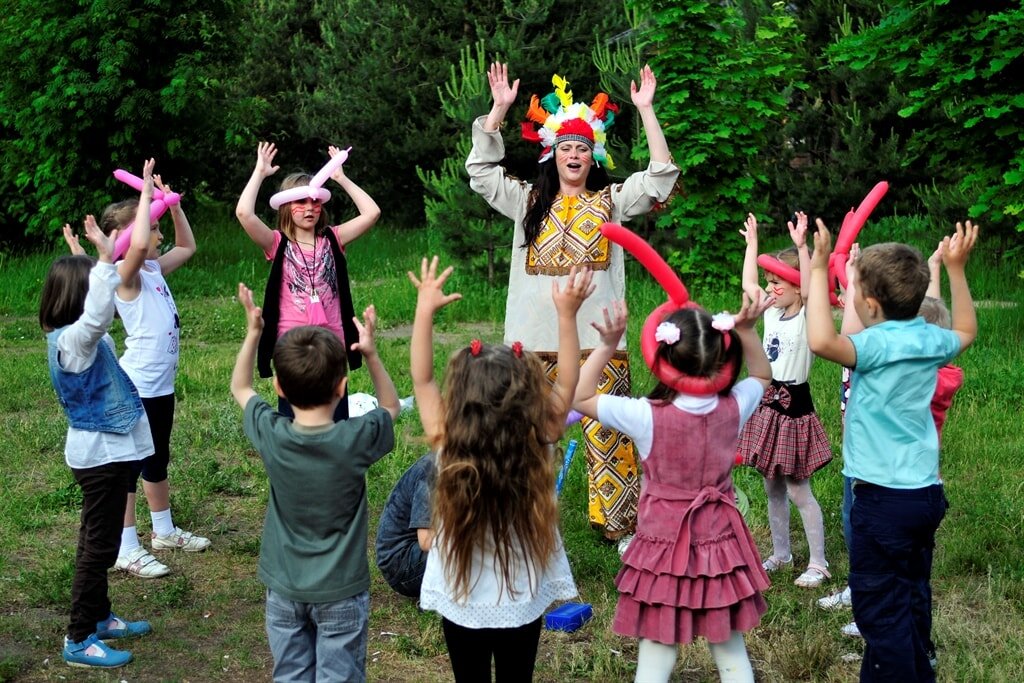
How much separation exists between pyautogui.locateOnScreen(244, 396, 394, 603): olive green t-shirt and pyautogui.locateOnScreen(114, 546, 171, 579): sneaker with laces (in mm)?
2046

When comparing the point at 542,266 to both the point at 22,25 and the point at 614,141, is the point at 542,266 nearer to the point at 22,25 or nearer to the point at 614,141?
the point at 614,141

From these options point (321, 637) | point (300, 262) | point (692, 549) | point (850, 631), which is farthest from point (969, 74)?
point (321, 637)

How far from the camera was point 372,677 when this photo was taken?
421 centimetres

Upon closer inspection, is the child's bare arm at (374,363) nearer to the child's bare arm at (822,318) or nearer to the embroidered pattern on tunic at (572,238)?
the child's bare arm at (822,318)

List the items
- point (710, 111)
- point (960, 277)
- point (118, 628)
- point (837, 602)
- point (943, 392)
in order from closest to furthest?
1. point (960, 277)
2. point (943, 392)
3. point (118, 628)
4. point (837, 602)
5. point (710, 111)

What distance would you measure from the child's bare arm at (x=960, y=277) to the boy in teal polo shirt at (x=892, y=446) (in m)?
0.02

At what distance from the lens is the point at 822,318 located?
339cm

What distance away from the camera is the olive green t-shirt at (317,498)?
127 inches

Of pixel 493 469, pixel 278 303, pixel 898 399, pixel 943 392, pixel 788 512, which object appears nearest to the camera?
pixel 493 469

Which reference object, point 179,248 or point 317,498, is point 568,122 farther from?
point 317,498

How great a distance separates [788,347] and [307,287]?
207 cm

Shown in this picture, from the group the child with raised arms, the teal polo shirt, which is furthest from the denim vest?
the teal polo shirt

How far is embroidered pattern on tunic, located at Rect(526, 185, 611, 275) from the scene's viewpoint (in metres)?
5.21

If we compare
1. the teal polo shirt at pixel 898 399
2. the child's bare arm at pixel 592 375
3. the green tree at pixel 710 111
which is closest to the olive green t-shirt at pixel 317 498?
the child's bare arm at pixel 592 375
